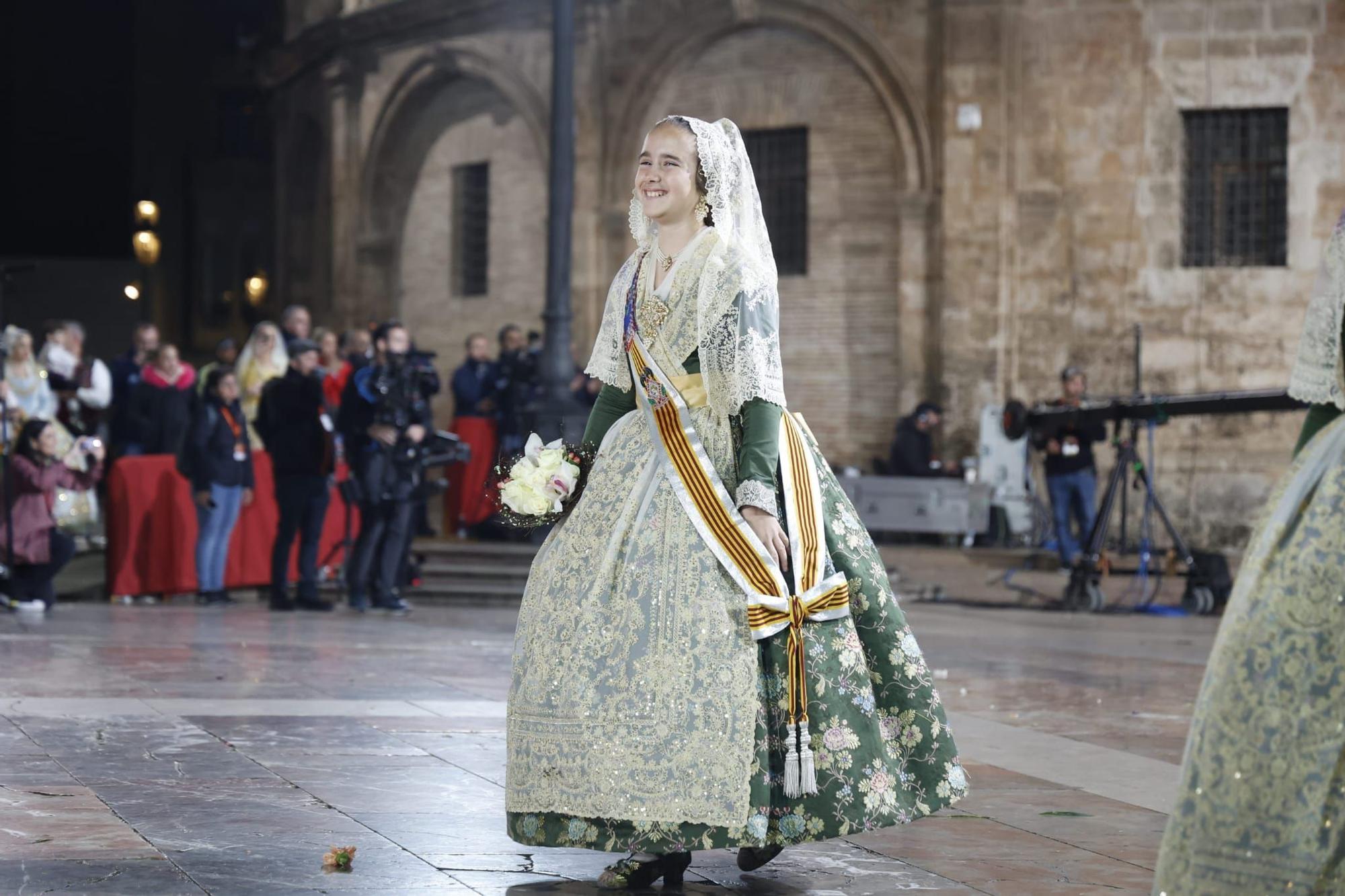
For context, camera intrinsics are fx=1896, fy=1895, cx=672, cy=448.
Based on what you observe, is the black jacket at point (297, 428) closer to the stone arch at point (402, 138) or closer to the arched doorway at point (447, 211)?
the arched doorway at point (447, 211)

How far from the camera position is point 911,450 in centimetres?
1795

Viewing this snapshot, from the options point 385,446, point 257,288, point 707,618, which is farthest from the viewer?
point 257,288

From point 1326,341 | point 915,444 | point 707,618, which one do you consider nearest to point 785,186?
point 915,444

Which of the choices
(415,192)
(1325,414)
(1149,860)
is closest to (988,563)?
(415,192)

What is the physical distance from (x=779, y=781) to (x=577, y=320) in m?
16.8

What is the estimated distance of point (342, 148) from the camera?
2409 centimetres

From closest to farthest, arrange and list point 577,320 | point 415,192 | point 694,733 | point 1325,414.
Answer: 1. point 1325,414
2. point 694,733
3. point 577,320
4. point 415,192

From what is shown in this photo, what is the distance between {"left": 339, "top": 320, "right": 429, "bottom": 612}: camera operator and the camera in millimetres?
11977

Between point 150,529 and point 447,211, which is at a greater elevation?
point 447,211

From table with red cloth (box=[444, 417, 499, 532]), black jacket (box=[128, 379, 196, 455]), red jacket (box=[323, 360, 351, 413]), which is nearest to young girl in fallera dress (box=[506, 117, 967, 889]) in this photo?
red jacket (box=[323, 360, 351, 413])

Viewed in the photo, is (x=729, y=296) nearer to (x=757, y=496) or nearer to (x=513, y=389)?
(x=757, y=496)

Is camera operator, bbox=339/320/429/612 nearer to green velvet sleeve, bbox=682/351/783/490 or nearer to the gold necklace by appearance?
the gold necklace

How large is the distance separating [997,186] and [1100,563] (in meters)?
6.13

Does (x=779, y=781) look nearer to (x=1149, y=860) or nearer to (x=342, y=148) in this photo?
(x=1149, y=860)
